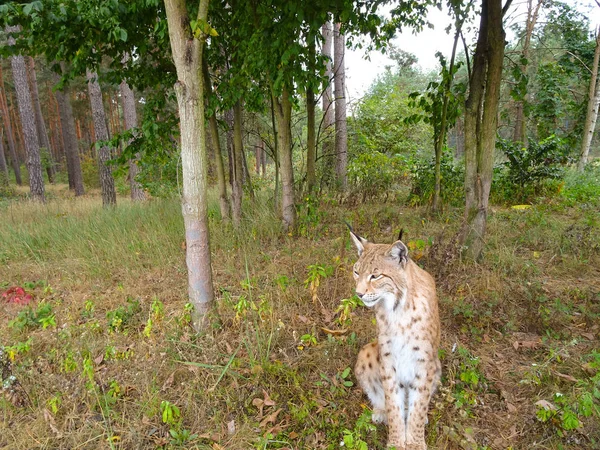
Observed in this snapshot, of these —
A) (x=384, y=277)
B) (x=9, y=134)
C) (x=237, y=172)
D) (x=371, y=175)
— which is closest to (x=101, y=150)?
(x=237, y=172)

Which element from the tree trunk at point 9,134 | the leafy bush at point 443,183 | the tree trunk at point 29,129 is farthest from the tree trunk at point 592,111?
the tree trunk at point 9,134

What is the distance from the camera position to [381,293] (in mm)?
2615

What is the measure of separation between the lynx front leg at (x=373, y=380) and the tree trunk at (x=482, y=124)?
258 cm

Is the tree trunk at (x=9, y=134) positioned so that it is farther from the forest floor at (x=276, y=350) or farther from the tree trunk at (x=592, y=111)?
the tree trunk at (x=592, y=111)

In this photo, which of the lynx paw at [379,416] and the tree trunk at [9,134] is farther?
the tree trunk at [9,134]

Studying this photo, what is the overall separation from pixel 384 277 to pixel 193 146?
2087 millimetres

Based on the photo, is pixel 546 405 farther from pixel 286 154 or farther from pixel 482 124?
pixel 286 154

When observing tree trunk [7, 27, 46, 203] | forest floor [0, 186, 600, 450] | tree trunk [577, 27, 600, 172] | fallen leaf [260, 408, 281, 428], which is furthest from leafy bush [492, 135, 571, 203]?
tree trunk [7, 27, 46, 203]

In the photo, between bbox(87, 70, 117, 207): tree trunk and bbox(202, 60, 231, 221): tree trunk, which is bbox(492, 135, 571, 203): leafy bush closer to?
bbox(202, 60, 231, 221): tree trunk

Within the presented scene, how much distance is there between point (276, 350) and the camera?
3.51 metres

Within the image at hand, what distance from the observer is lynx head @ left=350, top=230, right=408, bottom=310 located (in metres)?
2.61

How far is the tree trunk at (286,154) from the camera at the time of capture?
594 cm

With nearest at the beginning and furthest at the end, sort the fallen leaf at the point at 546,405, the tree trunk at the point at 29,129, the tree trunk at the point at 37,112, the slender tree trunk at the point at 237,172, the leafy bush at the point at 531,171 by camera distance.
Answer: the fallen leaf at the point at 546,405 → the slender tree trunk at the point at 237,172 → the leafy bush at the point at 531,171 → the tree trunk at the point at 29,129 → the tree trunk at the point at 37,112

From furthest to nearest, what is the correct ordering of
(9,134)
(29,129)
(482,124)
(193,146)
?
(9,134) → (29,129) → (482,124) → (193,146)
